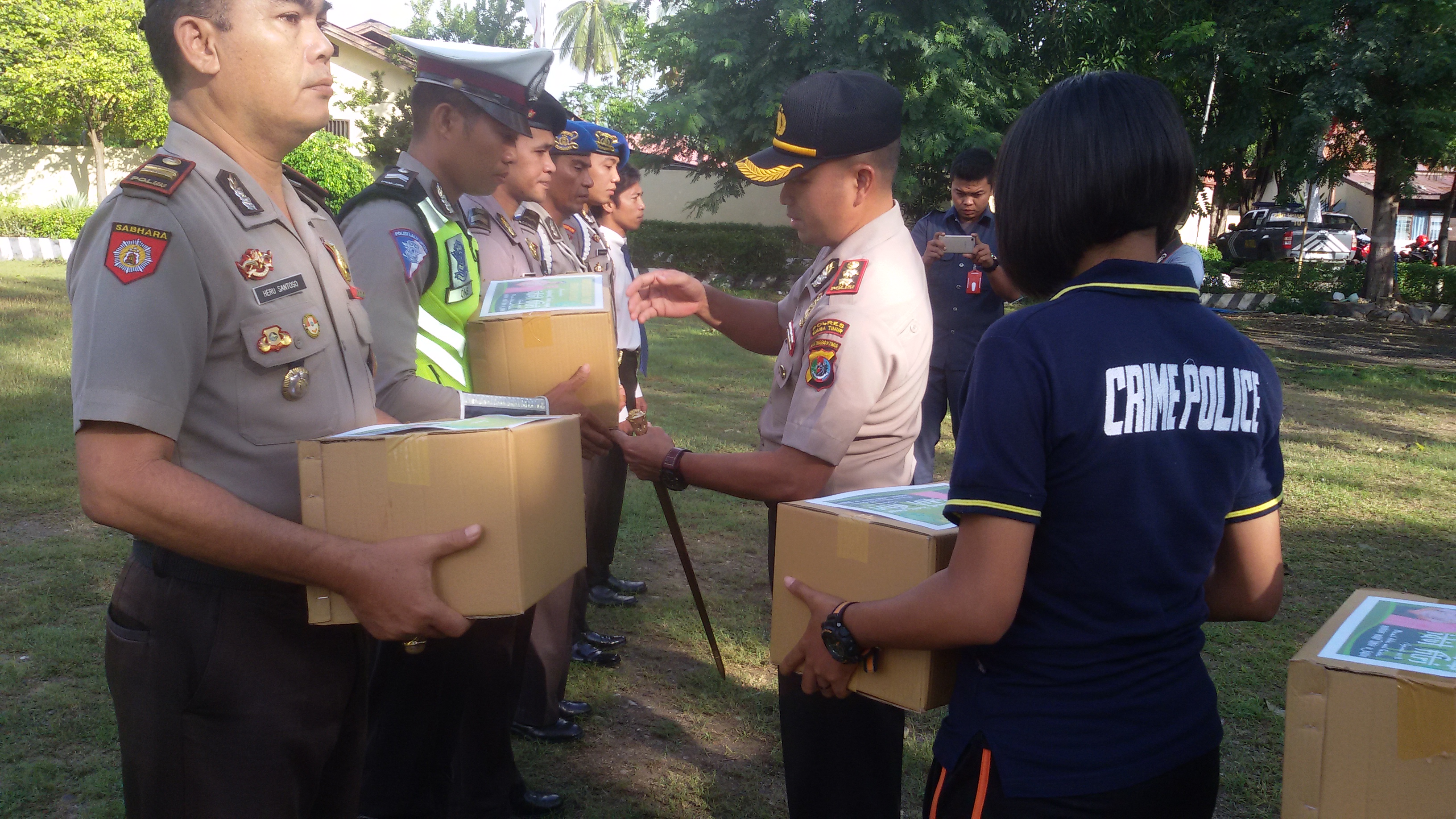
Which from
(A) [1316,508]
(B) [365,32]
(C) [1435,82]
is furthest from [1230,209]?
(A) [1316,508]

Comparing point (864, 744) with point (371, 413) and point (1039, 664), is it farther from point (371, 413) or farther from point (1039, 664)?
point (371, 413)

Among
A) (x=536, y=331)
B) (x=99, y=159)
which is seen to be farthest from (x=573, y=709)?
(x=99, y=159)

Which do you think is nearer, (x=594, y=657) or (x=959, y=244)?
(x=594, y=657)

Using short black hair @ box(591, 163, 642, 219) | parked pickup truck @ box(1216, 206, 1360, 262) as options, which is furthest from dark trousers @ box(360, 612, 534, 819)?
parked pickup truck @ box(1216, 206, 1360, 262)

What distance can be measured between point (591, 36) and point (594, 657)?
51580mm

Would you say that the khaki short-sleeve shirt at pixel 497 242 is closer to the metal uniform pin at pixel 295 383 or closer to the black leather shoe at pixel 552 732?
the metal uniform pin at pixel 295 383

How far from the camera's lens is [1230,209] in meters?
38.8

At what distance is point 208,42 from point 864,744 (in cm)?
187

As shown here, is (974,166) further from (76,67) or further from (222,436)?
(76,67)

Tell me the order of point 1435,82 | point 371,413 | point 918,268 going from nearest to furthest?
point 371,413, point 918,268, point 1435,82

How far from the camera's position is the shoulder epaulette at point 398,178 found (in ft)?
8.38

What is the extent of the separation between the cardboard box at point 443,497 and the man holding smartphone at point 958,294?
164 inches

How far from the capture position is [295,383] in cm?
173

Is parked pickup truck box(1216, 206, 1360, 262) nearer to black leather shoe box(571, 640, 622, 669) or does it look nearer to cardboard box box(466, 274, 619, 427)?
black leather shoe box(571, 640, 622, 669)
